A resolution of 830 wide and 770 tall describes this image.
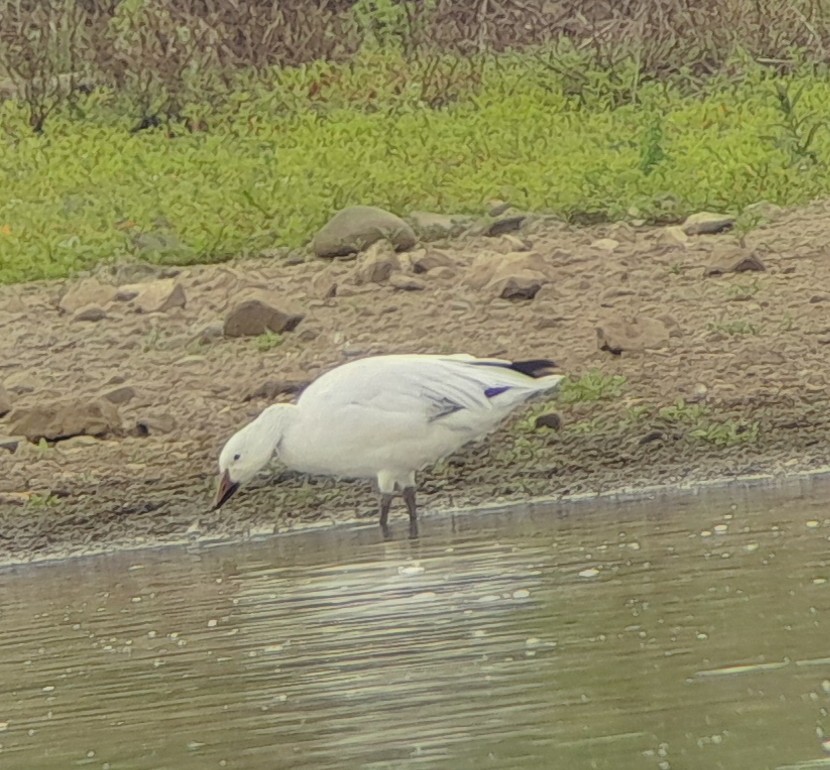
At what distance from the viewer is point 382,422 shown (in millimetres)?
8922

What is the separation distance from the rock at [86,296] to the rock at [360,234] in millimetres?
1045

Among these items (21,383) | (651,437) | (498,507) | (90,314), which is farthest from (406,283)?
(498,507)

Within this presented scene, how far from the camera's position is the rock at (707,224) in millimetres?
12031

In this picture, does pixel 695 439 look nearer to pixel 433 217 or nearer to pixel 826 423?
pixel 826 423

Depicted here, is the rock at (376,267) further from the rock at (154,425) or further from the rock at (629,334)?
the rock at (154,425)

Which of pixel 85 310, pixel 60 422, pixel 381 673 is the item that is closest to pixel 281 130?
pixel 85 310

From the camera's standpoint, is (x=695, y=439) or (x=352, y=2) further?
(x=352, y=2)

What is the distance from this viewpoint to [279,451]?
9.17m

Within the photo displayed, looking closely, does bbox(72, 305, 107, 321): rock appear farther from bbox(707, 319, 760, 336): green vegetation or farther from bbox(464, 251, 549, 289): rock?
bbox(707, 319, 760, 336): green vegetation

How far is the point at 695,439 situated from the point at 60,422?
2583 millimetres

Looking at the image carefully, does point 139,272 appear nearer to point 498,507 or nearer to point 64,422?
Result: point 64,422

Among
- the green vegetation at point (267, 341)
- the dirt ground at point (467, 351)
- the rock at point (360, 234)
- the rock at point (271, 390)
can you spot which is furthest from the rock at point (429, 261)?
the rock at point (271, 390)

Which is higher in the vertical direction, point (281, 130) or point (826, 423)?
point (281, 130)

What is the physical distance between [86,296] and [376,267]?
1378 millimetres
